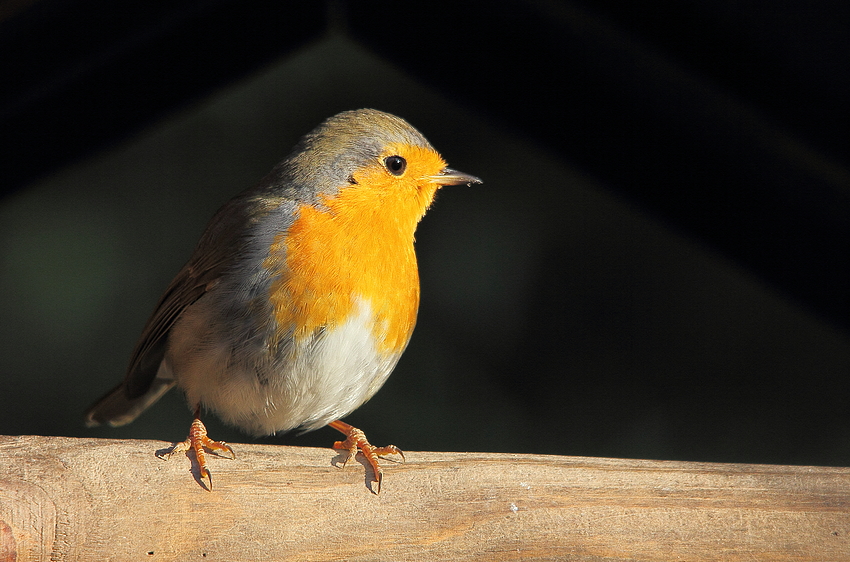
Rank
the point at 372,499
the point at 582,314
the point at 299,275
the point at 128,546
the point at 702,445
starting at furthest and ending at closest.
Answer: the point at 582,314 < the point at 702,445 < the point at 299,275 < the point at 372,499 < the point at 128,546

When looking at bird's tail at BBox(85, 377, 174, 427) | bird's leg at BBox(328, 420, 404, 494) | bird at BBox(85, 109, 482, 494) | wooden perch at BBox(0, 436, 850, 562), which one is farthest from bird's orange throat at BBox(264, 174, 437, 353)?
bird's tail at BBox(85, 377, 174, 427)

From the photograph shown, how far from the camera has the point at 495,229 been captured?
4117 mm

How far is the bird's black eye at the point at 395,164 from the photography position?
9.08ft

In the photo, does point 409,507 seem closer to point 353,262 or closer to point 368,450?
point 368,450

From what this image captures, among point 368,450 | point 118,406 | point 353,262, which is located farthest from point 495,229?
point 368,450

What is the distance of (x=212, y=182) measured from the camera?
4156 mm

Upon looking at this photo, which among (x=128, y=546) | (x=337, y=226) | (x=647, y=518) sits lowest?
(x=128, y=546)

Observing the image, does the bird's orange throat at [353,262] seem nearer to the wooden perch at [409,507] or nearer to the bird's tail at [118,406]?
the wooden perch at [409,507]

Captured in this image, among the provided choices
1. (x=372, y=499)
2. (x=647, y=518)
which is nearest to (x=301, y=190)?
(x=372, y=499)

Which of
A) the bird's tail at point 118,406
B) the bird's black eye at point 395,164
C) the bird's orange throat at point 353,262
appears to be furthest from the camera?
the bird's tail at point 118,406

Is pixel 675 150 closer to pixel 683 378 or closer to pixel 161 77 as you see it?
pixel 161 77

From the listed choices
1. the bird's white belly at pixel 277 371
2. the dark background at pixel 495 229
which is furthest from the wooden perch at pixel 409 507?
the dark background at pixel 495 229

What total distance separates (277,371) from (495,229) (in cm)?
191

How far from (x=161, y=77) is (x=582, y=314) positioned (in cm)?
244
